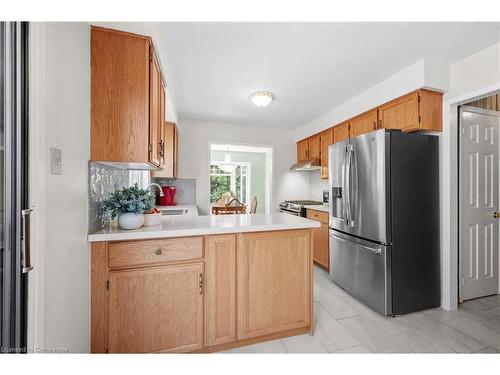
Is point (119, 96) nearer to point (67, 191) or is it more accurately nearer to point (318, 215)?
point (67, 191)

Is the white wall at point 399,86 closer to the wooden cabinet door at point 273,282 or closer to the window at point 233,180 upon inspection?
the wooden cabinet door at point 273,282

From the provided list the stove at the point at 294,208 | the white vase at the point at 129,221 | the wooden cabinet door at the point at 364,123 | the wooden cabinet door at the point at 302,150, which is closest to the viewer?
the white vase at the point at 129,221

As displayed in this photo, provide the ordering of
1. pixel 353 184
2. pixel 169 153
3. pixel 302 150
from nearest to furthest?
pixel 353 184
pixel 169 153
pixel 302 150

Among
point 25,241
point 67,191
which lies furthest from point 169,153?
point 25,241

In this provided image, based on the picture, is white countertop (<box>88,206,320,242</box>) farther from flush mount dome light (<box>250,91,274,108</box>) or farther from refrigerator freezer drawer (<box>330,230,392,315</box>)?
flush mount dome light (<box>250,91,274,108</box>)

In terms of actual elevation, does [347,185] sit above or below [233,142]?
below

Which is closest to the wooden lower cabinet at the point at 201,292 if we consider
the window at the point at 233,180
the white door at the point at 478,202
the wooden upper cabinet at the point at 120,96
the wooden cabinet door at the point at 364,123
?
the wooden upper cabinet at the point at 120,96

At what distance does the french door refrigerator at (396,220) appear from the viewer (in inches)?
83.0

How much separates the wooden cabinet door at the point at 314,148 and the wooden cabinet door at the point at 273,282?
2.54 meters

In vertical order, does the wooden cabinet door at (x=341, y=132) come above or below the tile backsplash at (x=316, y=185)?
above

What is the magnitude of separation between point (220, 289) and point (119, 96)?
55.5 inches

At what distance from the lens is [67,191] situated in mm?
1085

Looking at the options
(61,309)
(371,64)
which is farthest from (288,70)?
(61,309)
